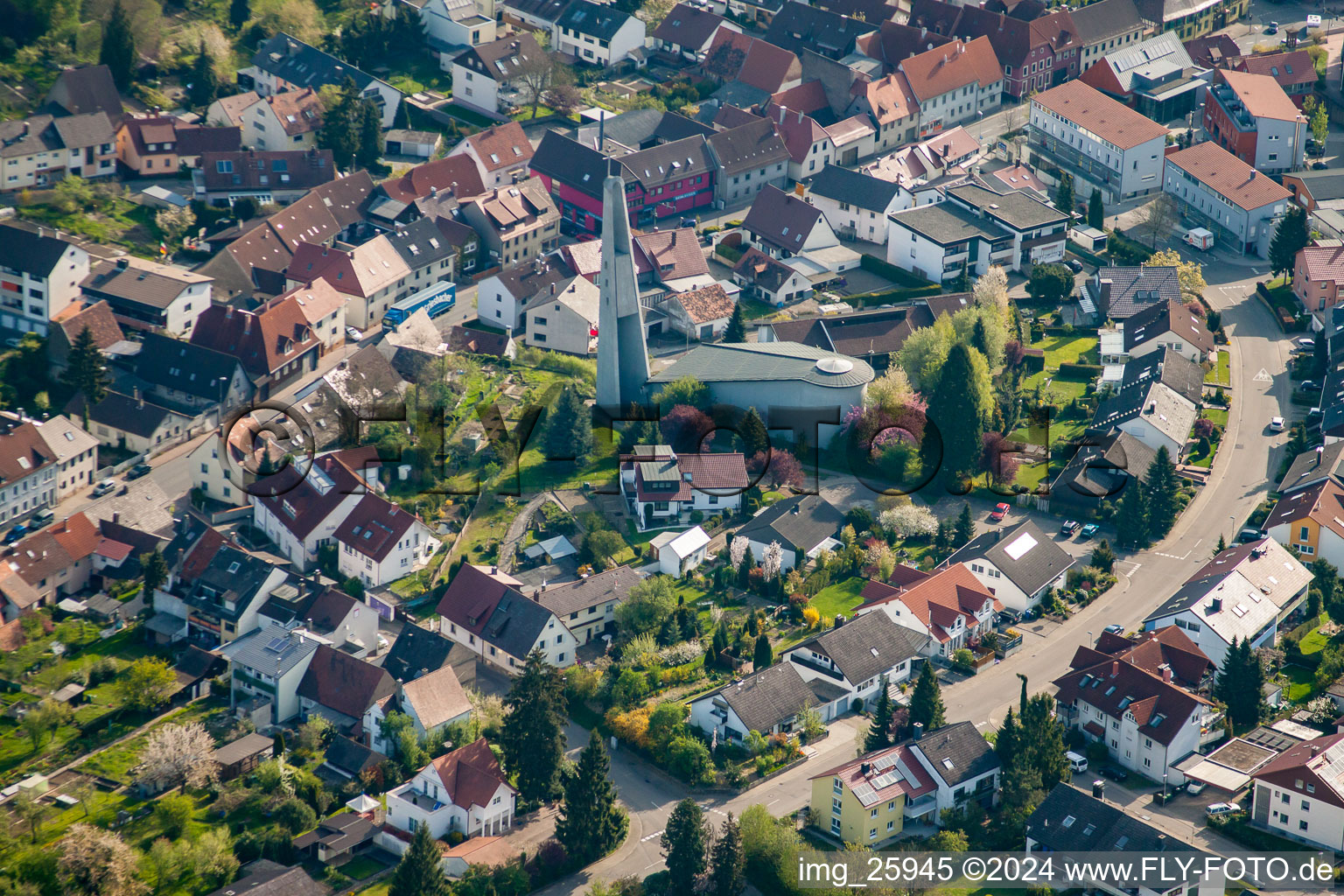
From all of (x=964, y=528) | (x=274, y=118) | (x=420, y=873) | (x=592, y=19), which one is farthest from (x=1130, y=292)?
(x=420, y=873)

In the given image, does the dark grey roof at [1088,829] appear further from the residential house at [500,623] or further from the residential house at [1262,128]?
the residential house at [1262,128]

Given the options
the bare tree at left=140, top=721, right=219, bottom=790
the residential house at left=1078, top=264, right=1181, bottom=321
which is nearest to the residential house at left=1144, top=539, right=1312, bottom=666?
the residential house at left=1078, top=264, right=1181, bottom=321

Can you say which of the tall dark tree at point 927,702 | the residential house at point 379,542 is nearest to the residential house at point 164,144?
the residential house at point 379,542

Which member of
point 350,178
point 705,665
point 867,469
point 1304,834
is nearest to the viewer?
point 1304,834

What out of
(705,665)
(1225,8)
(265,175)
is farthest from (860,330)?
(1225,8)

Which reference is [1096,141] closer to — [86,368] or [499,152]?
[499,152]

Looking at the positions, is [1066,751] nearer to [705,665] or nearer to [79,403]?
[705,665]
